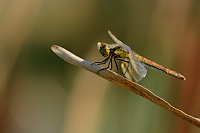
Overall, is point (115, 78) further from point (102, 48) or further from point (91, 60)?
point (91, 60)

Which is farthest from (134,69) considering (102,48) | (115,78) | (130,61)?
(115,78)

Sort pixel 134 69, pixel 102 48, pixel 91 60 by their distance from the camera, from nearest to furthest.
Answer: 1. pixel 134 69
2. pixel 102 48
3. pixel 91 60

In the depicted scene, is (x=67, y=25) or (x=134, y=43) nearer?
(x=134, y=43)

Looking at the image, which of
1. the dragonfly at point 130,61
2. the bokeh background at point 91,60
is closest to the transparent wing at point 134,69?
the dragonfly at point 130,61

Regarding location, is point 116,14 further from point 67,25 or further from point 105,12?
point 67,25

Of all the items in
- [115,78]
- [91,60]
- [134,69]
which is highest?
[91,60]

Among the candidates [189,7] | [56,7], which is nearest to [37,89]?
[56,7]
